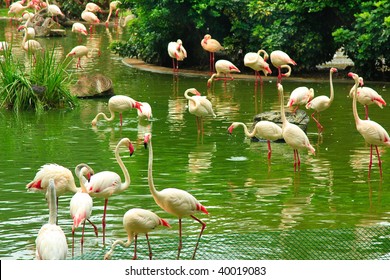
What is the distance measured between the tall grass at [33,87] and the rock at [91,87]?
3.34 feet

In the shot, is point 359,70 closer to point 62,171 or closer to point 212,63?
point 212,63

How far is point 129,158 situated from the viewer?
12.0 m

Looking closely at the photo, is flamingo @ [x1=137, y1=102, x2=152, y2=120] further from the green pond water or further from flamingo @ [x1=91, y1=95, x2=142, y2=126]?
the green pond water

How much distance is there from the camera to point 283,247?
762 cm

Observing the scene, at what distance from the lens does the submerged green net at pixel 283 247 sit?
7.50m

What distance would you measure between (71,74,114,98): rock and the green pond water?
48cm

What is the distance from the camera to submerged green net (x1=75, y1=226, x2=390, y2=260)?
7504mm

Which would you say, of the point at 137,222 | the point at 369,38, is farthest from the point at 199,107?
the point at 137,222

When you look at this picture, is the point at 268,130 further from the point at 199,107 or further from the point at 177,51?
the point at 177,51

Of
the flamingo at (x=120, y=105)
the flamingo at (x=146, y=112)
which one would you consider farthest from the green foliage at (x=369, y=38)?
the flamingo at (x=120, y=105)

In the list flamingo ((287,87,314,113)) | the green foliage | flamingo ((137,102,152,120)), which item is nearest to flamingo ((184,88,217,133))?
flamingo ((137,102,152,120))

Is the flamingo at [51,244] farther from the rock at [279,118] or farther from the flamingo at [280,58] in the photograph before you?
the flamingo at [280,58]

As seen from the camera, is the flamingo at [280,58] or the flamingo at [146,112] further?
the flamingo at [280,58]

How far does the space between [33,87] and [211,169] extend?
4817mm
